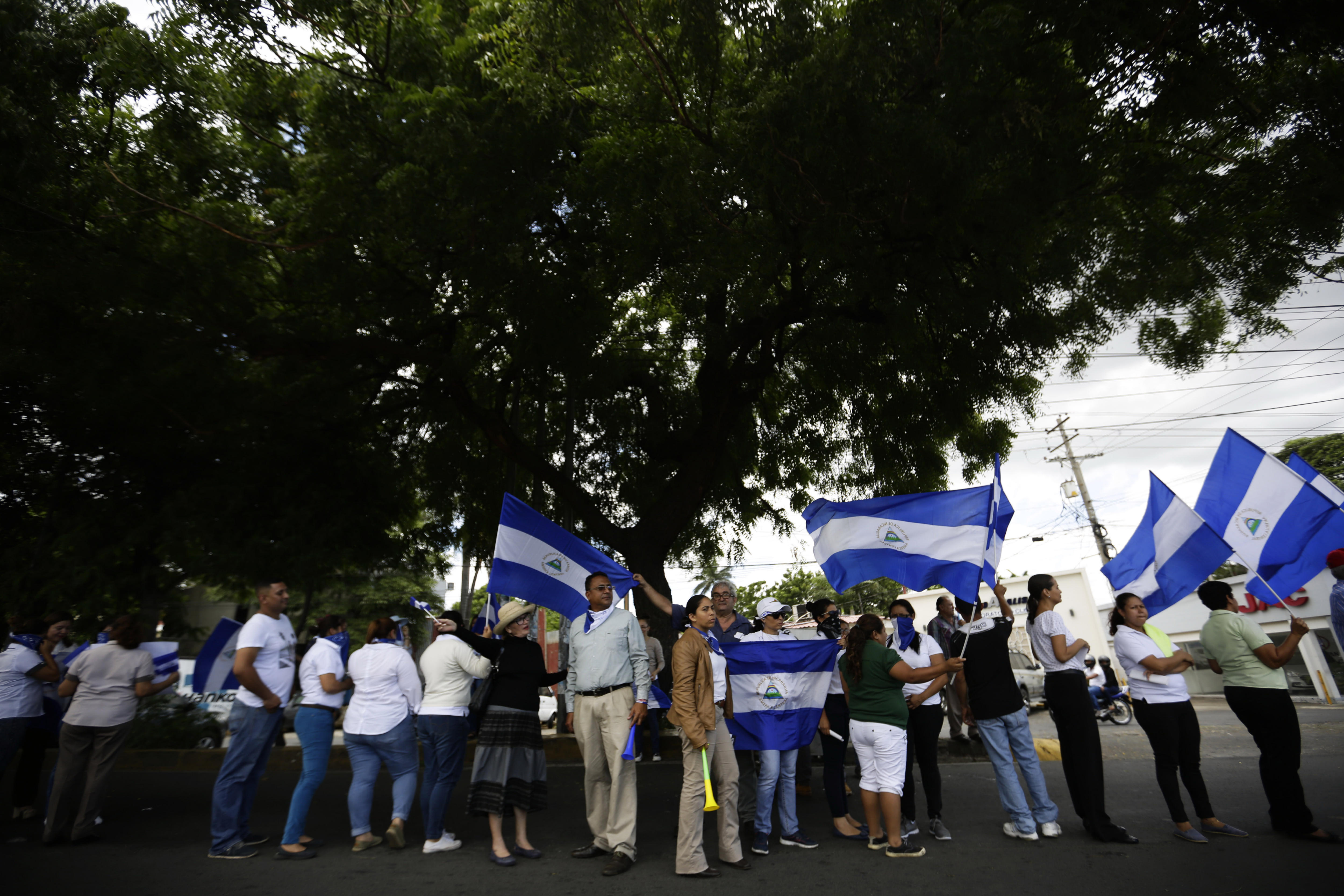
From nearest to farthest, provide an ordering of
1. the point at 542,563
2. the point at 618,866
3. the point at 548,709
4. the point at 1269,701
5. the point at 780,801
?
the point at 618,866, the point at 1269,701, the point at 780,801, the point at 542,563, the point at 548,709

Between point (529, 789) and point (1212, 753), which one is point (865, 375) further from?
point (529, 789)

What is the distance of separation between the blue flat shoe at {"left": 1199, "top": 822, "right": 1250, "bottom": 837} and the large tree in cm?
465

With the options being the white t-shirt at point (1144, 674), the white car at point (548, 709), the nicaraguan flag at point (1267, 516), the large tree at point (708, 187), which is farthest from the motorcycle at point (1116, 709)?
the white t-shirt at point (1144, 674)

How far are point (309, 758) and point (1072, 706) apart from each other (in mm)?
5565

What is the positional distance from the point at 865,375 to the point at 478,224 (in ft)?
20.8

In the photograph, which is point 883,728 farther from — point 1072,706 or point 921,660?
point 1072,706

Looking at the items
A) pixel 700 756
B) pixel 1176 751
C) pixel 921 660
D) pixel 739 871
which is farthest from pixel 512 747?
pixel 1176 751

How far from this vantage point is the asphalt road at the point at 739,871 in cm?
466

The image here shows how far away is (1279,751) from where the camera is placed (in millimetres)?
5359

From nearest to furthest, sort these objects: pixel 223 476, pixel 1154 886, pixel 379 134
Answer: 1. pixel 1154 886
2. pixel 379 134
3. pixel 223 476

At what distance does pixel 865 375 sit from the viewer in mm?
11984

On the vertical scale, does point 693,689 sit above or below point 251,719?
above

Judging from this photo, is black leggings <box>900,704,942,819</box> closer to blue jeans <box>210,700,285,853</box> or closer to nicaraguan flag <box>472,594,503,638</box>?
nicaraguan flag <box>472,594,503,638</box>

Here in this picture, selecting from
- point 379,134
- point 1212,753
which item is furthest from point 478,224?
point 1212,753
